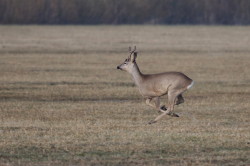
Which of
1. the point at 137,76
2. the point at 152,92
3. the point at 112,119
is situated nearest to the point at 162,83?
the point at 152,92

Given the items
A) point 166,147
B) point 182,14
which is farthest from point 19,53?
point 182,14

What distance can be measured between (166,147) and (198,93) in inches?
425

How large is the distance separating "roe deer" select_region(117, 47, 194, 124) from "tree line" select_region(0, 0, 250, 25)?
95740 millimetres

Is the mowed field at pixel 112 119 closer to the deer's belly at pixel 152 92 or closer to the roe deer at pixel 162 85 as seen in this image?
the roe deer at pixel 162 85

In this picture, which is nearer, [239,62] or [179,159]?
[179,159]

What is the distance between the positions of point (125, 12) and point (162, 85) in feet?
338

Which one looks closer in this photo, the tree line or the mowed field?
the mowed field

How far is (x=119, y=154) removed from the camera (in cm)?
1255

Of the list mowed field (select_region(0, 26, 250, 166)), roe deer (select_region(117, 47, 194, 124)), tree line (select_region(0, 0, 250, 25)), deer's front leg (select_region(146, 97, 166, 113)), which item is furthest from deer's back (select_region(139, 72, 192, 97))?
tree line (select_region(0, 0, 250, 25))

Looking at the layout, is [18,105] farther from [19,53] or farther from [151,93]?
[19,53]

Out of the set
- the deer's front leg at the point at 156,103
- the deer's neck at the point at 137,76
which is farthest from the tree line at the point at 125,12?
the deer's front leg at the point at 156,103

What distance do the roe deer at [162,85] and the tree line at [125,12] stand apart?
314ft

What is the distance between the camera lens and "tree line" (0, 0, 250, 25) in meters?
114

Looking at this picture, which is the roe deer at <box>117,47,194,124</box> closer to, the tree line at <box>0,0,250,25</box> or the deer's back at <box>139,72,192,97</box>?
the deer's back at <box>139,72,192,97</box>
